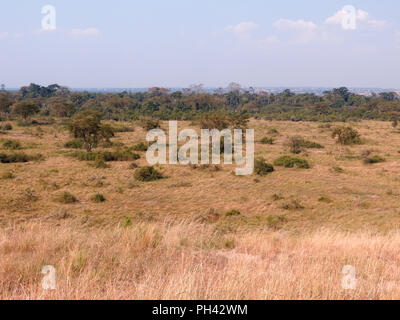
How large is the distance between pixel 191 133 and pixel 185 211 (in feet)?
90.5

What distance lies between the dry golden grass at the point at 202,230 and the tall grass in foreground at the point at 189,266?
16 mm

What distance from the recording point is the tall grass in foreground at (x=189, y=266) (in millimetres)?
3016

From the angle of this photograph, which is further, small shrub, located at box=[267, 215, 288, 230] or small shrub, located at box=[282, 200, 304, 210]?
small shrub, located at box=[282, 200, 304, 210]

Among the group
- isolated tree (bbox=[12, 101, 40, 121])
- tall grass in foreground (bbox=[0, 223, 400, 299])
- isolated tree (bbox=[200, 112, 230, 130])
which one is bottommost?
tall grass in foreground (bbox=[0, 223, 400, 299])

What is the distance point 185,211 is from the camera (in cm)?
1345

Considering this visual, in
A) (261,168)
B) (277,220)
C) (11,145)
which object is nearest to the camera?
(277,220)

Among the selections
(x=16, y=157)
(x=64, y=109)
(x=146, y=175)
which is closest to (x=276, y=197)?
(x=146, y=175)

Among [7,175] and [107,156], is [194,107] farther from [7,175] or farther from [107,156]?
[7,175]

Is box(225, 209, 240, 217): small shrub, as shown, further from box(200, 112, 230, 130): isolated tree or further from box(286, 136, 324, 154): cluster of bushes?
box(200, 112, 230, 130): isolated tree

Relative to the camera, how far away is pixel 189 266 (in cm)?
388

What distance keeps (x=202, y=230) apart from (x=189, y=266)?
1814 millimetres

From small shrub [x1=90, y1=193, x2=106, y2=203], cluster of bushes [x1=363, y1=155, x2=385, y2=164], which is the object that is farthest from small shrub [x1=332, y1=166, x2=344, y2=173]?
small shrub [x1=90, y1=193, x2=106, y2=203]

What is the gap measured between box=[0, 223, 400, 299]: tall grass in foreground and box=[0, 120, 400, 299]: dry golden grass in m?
0.02

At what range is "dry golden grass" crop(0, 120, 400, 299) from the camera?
126 inches
